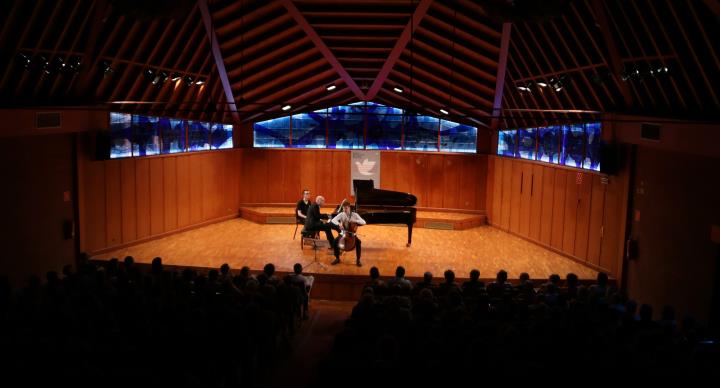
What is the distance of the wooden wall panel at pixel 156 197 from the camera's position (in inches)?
587

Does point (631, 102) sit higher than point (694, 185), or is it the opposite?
point (631, 102)

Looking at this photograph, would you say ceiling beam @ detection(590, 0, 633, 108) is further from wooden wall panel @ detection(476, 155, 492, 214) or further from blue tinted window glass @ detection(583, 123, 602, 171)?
wooden wall panel @ detection(476, 155, 492, 214)

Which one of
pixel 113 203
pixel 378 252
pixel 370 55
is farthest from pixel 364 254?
pixel 113 203

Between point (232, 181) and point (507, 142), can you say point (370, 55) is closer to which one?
point (507, 142)

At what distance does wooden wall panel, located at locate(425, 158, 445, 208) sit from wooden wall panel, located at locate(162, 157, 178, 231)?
270 inches

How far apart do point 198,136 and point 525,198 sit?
27.4 feet

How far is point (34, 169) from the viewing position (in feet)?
39.0

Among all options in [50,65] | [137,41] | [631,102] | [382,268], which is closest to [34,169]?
[50,65]

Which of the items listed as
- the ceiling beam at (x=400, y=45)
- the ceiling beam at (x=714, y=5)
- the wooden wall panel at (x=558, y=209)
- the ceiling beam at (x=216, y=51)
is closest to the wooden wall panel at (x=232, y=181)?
the ceiling beam at (x=216, y=51)

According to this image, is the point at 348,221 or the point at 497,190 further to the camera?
the point at 497,190

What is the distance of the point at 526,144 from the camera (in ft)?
52.7

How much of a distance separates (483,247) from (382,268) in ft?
10.5

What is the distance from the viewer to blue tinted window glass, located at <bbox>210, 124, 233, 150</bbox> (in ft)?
56.4

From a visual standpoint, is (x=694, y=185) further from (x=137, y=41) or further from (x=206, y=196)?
(x=206, y=196)
